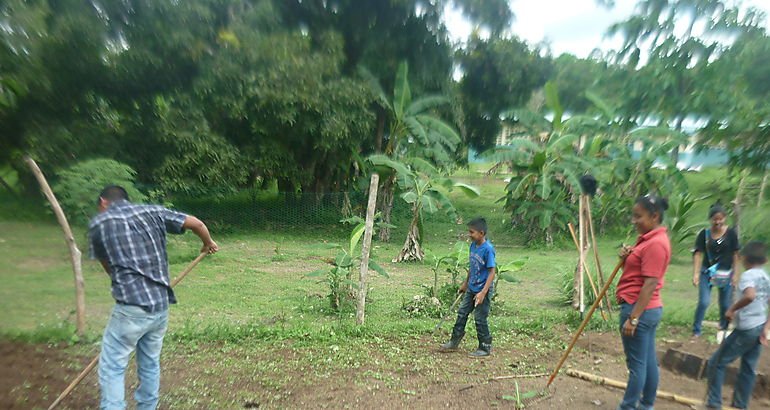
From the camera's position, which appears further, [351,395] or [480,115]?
[480,115]

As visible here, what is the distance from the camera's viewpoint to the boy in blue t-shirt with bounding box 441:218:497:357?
16.4ft

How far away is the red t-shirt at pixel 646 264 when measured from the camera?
334cm

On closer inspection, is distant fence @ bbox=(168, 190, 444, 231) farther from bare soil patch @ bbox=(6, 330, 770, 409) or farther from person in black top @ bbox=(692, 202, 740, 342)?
person in black top @ bbox=(692, 202, 740, 342)

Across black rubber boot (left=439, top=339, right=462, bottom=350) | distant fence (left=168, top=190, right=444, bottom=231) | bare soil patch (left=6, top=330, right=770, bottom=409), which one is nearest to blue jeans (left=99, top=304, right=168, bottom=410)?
bare soil patch (left=6, top=330, right=770, bottom=409)

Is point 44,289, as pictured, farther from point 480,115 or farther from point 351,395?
point 480,115

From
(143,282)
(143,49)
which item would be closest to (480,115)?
(143,49)

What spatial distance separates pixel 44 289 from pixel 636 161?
40.8ft

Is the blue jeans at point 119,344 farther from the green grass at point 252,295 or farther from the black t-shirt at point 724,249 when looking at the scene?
the black t-shirt at point 724,249

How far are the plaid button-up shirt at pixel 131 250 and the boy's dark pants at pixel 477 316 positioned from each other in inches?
118

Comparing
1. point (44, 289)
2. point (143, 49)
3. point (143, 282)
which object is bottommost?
point (44, 289)

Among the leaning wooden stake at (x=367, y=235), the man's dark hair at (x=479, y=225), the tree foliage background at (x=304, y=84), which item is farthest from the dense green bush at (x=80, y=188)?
the man's dark hair at (x=479, y=225)

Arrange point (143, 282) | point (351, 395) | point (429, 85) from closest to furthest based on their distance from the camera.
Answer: point (143, 282)
point (351, 395)
point (429, 85)

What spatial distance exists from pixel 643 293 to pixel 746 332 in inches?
43.4

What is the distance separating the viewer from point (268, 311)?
684cm
